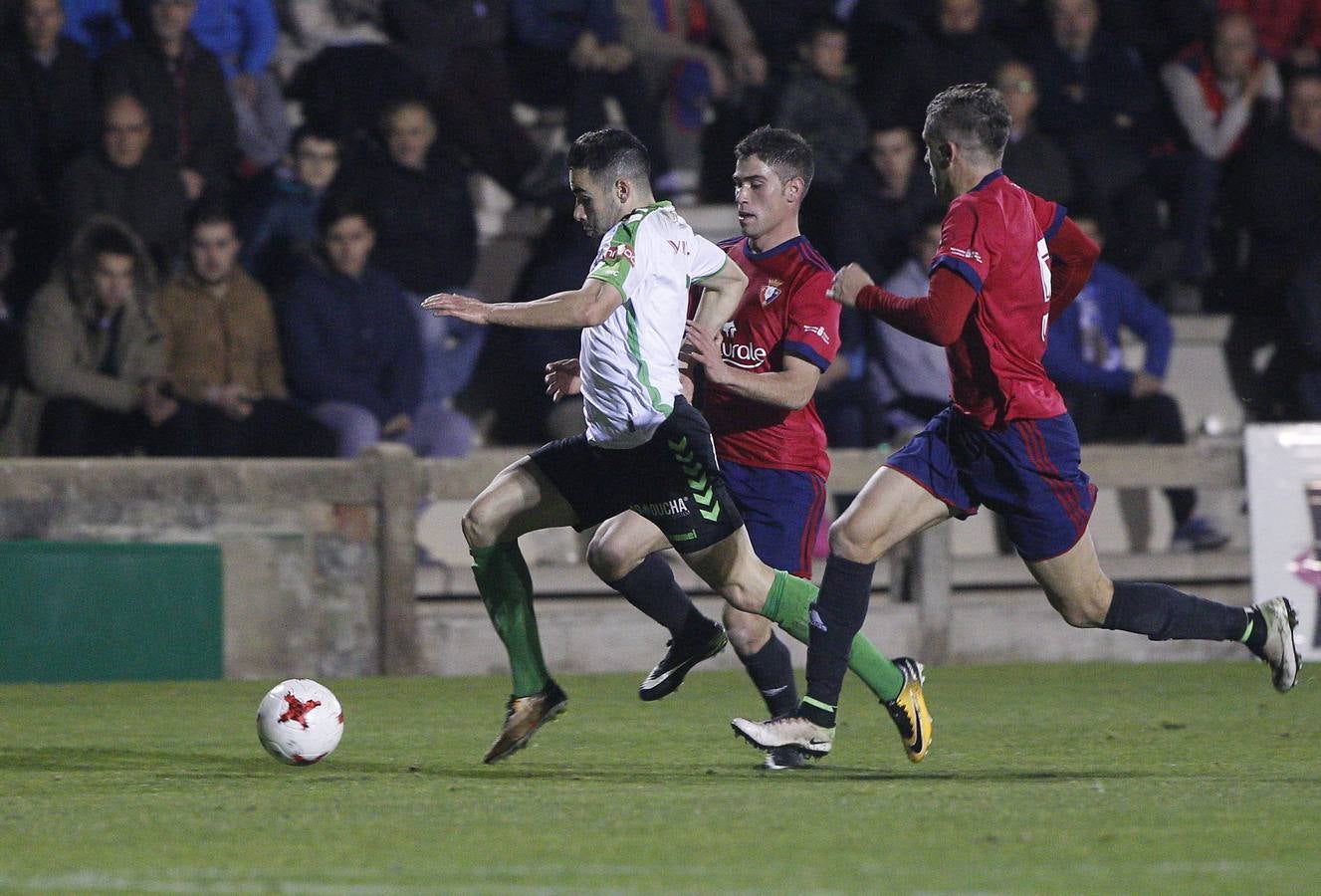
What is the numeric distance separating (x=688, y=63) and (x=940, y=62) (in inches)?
62.1

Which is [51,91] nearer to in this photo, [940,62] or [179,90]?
[179,90]

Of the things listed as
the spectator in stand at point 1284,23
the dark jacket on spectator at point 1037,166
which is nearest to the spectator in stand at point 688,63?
the dark jacket on spectator at point 1037,166

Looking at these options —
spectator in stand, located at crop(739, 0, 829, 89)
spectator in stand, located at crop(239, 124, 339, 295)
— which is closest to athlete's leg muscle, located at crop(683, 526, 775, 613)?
spectator in stand, located at crop(239, 124, 339, 295)

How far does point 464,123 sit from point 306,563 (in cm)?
310

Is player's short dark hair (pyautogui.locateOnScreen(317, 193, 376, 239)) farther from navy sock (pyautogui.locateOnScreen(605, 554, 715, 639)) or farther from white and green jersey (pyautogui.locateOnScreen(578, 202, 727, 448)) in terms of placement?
white and green jersey (pyautogui.locateOnScreen(578, 202, 727, 448))

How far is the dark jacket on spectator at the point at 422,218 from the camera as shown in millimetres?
12242

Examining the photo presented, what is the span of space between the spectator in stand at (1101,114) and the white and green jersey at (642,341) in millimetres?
7706

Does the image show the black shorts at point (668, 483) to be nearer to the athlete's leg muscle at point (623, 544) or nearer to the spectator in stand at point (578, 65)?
the athlete's leg muscle at point (623, 544)

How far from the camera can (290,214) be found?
1220 centimetres

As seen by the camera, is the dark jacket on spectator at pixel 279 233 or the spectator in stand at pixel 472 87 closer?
the dark jacket on spectator at pixel 279 233

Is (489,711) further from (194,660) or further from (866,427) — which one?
(866,427)

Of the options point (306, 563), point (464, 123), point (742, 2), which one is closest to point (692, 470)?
point (306, 563)

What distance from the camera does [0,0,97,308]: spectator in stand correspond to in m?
11.7

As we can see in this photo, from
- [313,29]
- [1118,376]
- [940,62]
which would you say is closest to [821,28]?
[940,62]
